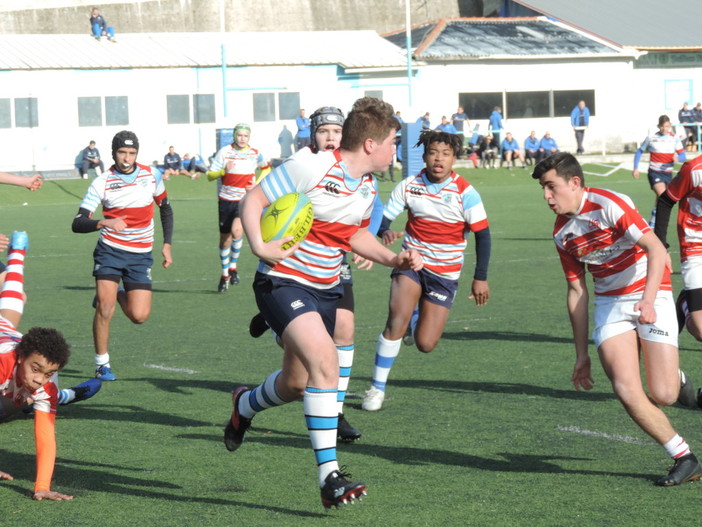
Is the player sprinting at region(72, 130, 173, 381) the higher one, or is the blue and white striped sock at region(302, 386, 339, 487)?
the player sprinting at region(72, 130, 173, 381)

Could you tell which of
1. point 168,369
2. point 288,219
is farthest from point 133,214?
point 288,219

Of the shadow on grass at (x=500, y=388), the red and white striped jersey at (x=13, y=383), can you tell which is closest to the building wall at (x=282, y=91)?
the shadow on grass at (x=500, y=388)

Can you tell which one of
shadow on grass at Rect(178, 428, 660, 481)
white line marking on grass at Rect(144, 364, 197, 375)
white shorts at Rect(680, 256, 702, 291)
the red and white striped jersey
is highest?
white shorts at Rect(680, 256, 702, 291)

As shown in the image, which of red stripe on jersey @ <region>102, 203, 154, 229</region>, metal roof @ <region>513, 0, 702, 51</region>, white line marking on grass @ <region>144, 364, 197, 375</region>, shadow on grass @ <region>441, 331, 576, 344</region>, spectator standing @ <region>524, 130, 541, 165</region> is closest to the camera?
white line marking on grass @ <region>144, 364, 197, 375</region>

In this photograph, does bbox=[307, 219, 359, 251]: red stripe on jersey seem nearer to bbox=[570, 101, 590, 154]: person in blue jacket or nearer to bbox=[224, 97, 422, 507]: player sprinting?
bbox=[224, 97, 422, 507]: player sprinting

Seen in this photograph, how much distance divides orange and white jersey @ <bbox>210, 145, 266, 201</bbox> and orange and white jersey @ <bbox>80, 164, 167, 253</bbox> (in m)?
5.78

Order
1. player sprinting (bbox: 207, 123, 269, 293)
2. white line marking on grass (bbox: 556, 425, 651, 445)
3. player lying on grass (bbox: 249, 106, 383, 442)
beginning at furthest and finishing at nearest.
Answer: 1. player sprinting (bbox: 207, 123, 269, 293)
2. player lying on grass (bbox: 249, 106, 383, 442)
3. white line marking on grass (bbox: 556, 425, 651, 445)

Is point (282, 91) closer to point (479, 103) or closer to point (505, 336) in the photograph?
point (479, 103)

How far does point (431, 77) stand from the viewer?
150 ft

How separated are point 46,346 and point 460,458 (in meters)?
2.55

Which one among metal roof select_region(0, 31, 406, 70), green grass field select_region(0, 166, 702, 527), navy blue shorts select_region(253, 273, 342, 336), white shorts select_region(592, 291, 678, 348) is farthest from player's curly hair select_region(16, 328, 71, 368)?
metal roof select_region(0, 31, 406, 70)

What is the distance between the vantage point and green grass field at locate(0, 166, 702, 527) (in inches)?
234

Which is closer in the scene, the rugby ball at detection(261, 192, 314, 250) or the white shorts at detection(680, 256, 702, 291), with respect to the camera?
the rugby ball at detection(261, 192, 314, 250)

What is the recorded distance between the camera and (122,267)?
10.0 meters
